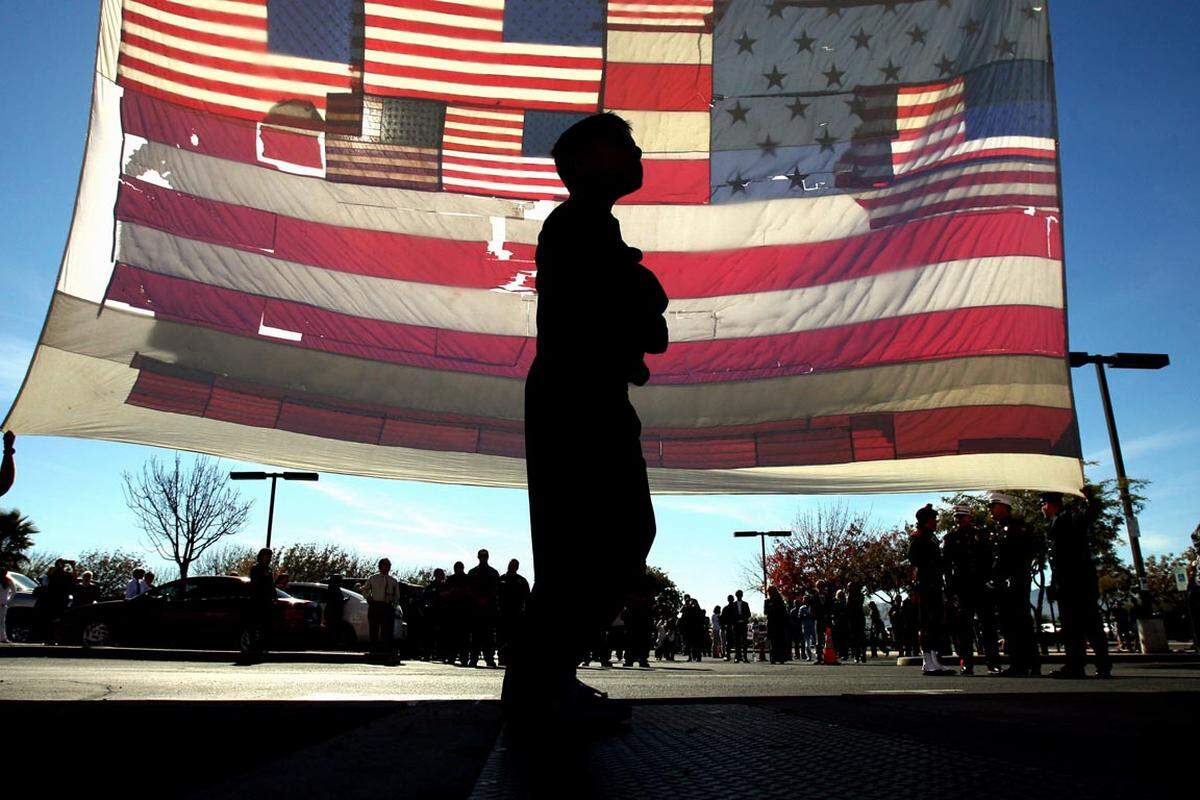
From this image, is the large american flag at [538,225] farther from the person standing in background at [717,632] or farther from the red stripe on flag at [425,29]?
the person standing in background at [717,632]

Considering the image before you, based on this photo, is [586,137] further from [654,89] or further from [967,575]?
[967,575]

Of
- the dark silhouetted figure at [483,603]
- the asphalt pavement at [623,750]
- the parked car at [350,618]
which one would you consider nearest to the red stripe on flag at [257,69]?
the asphalt pavement at [623,750]

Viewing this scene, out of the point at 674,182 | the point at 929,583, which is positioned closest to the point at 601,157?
the point at 674,182

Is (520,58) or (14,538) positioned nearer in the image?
(520,58)

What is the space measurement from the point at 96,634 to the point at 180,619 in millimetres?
1293

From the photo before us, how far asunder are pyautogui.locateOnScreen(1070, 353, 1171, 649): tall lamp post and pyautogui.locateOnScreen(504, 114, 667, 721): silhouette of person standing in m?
15.4

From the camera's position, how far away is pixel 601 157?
2.10 meters

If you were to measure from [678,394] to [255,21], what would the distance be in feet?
16.6

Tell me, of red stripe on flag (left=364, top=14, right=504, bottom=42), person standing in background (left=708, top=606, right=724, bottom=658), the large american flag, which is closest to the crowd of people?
the large american flag

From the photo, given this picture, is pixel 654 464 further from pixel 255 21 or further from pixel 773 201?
pixel 255 21

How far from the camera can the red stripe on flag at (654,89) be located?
297 inches

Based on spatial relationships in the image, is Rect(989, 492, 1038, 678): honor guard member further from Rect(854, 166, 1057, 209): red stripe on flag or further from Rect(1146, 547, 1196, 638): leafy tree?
Rect(1146, 547, 1196, 638): leafy tree

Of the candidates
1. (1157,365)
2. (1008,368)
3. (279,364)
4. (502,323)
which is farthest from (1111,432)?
(279,364)

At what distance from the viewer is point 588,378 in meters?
1.89
